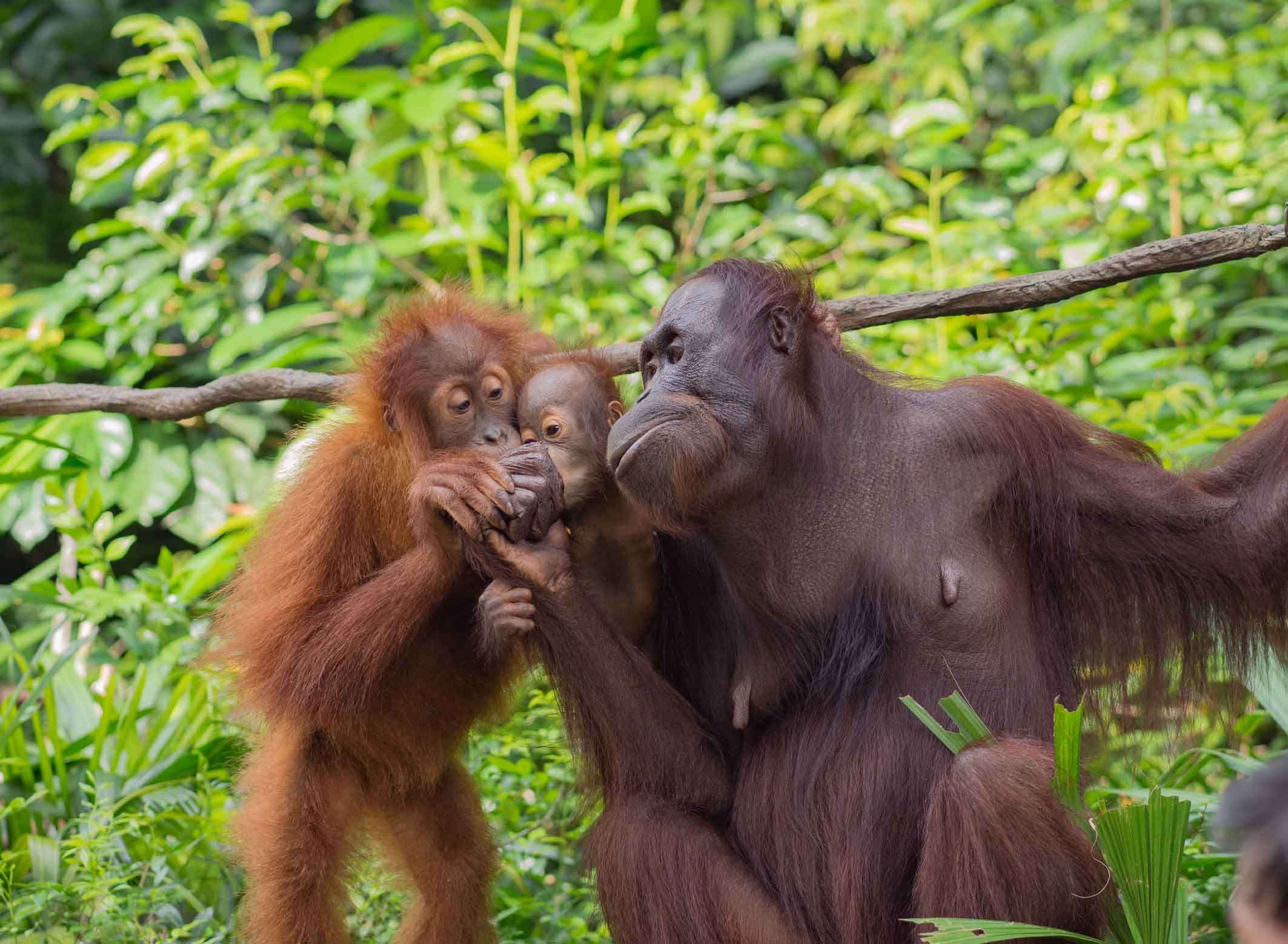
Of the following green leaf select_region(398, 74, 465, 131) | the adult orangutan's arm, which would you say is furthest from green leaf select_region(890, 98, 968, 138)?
the adult orangutan's arm

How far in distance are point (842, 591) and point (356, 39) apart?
451 cm

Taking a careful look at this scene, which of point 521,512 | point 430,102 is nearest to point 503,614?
point 521,512

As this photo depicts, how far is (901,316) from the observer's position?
282 centimetres

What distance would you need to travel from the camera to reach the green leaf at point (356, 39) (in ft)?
20.1

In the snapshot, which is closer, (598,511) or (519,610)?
(519,610)

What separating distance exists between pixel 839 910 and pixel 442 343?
52.1 inches

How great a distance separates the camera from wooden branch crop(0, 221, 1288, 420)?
98.5 inches

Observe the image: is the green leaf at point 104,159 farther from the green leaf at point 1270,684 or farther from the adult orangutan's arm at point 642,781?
the green leaf at point 1270,684

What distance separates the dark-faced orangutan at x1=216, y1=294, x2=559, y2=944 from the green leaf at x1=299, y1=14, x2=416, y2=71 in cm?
341

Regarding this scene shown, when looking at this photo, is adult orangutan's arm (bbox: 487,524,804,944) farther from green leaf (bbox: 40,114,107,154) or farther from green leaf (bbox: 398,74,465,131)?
green leaf (bbox: 40,114,107,154)

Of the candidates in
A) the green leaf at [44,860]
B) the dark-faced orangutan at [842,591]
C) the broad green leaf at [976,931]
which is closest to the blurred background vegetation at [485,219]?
the green leaf at [44,860]

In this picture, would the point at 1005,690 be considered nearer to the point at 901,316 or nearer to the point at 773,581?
the point at 773,581

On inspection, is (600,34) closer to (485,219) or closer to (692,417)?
(485,219)

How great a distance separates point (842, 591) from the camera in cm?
248
